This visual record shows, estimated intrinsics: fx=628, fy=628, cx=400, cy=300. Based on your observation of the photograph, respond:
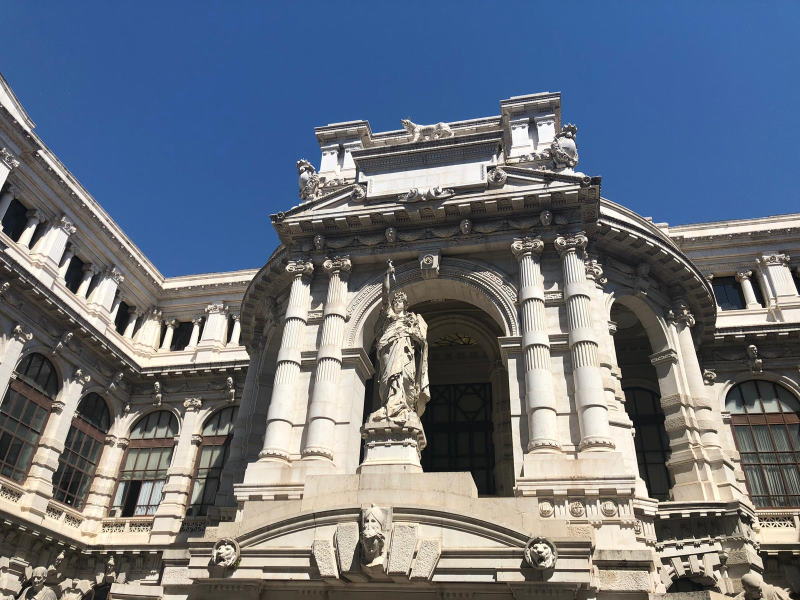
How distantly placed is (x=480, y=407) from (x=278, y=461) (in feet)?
35.5

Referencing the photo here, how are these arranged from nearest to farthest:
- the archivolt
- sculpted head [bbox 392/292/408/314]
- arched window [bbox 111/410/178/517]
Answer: sculpted head [bbox 392/292/408/314] → the archivolt → arched window [bbox 111/410/178/517]

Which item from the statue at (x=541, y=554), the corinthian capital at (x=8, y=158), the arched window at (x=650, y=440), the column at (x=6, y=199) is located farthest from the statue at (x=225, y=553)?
the corinthian capital at (x=8, y=158)

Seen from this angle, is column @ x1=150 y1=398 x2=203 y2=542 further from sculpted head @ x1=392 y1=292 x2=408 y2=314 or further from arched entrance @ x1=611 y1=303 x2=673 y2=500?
arched entrance @ x1=611 y1=303 x2=673 y2=500

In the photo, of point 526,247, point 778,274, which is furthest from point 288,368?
point 778,274

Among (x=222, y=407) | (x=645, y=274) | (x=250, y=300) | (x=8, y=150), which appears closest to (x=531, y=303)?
(x=645, y=274)

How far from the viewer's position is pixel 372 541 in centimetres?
1214

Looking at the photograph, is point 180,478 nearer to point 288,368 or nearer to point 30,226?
point 30,226

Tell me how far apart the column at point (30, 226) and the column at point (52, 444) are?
6.41 m

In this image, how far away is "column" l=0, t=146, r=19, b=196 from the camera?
27203 mm

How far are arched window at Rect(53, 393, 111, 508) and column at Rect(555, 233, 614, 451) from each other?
24271 millimetres

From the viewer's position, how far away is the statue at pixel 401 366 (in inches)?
610

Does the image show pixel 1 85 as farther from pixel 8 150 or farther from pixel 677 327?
pixel 677 327

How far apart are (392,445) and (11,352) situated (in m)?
19.6

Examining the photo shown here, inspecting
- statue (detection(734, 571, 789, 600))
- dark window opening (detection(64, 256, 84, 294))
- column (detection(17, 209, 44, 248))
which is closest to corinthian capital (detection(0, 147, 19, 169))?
column (detection(17, 209, 44, 248))
